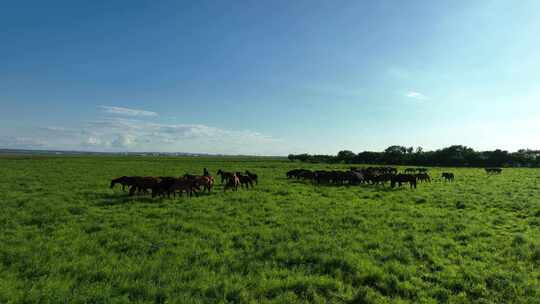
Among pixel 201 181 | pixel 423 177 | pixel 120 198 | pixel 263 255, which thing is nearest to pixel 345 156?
pixel 423 177

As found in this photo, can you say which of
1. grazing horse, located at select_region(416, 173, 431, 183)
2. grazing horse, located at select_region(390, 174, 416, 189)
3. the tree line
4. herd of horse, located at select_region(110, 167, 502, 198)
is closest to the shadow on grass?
herd of horse, located at select_region(110, 167, 502, 198)

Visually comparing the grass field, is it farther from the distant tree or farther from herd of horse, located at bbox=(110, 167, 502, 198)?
the distant tree

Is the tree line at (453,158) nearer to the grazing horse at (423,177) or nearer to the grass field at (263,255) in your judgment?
the grazing horse at (423,177)

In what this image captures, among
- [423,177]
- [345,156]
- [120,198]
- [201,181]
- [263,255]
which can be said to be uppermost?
[345,156]

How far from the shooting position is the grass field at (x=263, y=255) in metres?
5.62

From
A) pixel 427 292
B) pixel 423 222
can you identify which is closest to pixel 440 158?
pixel 423 222

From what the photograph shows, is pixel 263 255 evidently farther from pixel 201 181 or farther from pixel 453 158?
pixel 453 158

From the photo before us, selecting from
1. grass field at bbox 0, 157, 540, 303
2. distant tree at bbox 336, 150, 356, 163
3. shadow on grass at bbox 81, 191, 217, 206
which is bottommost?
grass field at bbox 0, 157, 540, 303

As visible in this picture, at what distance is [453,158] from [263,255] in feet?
345

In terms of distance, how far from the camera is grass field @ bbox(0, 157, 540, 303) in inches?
221

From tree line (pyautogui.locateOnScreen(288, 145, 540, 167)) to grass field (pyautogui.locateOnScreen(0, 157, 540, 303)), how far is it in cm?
9092

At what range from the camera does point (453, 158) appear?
308 ft

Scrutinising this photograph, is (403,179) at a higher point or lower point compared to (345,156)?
lower

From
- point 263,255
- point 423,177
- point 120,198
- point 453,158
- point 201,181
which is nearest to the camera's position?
point 263,255
